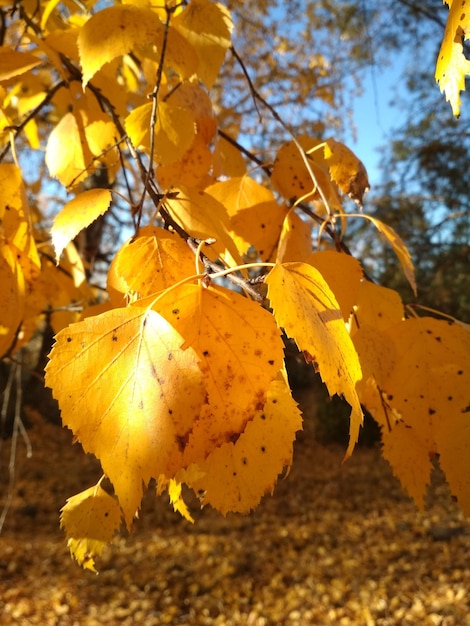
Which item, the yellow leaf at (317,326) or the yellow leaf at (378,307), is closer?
the yellow leaf at (317,326)

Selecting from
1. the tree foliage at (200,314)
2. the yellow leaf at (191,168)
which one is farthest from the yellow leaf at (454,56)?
the yellow leaf at (191,168)

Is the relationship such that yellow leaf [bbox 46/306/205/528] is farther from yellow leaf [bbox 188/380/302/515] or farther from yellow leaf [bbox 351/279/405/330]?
yellow leaf [bbox 351/279/405/330]

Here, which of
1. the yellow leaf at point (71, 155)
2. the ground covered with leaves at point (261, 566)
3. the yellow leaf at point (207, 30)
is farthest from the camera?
the ground covered with leaves at point (261, 566)

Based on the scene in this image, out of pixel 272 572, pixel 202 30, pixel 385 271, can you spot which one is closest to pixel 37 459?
pixel 272 572

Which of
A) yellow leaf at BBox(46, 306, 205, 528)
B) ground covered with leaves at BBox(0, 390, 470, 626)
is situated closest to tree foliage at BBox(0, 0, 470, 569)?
yellow leaf at BBox(46, 306, 205, 528)

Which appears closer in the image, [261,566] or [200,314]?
[200,314]

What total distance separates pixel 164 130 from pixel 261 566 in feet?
9.93

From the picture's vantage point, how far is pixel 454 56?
42 centimetres

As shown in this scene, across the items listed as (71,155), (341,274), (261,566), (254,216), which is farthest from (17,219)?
(261,566)

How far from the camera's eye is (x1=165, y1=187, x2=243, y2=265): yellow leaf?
577mm

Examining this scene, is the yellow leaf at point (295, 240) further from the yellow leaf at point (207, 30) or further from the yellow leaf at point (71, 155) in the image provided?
the yellow leaf at point (71, 155)

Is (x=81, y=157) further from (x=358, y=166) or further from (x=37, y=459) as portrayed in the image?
(x=37, y=459)

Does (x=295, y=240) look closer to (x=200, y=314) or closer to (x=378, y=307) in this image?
(x=378, y=307)

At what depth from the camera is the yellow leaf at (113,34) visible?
58cm
